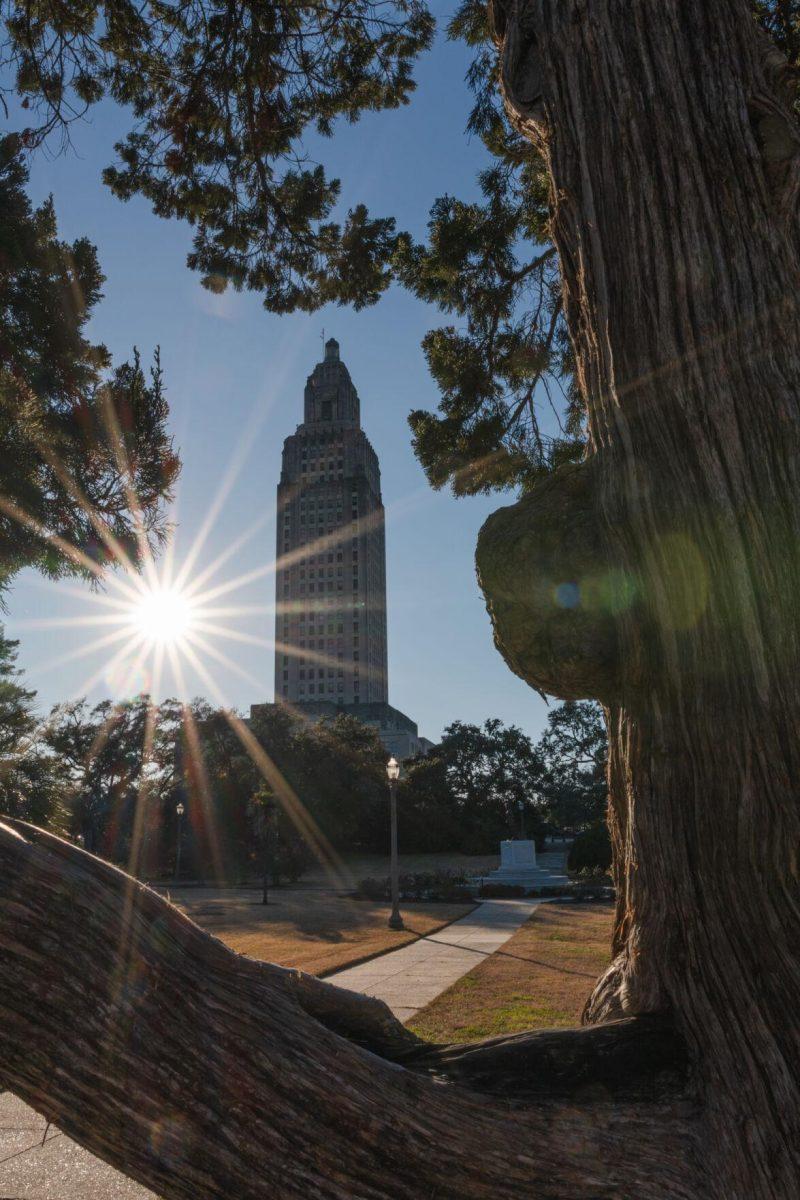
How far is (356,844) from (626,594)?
45.5 meters

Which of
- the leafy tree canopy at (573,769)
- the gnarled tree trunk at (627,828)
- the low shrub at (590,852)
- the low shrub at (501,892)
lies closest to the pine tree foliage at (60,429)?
the gnarled tree trunk at (627,828)

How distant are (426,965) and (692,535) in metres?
10.6

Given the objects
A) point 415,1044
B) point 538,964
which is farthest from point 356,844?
point 415,1044

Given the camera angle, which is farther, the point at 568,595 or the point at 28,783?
the point at 28,783

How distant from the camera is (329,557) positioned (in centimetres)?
12162

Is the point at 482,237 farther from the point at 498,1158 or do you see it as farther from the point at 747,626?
the point at 498,1158

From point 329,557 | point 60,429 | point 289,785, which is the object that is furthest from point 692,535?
point 329,557

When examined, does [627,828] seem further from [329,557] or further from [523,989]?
[329,557]

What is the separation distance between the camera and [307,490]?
12425 centimetres

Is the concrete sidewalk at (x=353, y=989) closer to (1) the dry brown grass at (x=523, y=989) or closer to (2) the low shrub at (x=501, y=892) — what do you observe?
(1) the dry brown grass at (x=523, y=989)

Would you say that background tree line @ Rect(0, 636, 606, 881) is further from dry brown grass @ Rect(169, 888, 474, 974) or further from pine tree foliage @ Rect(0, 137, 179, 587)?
pine tree foliage @ Rect(0, 137, 179, 587)

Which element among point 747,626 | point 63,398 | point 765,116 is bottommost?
point 747,626

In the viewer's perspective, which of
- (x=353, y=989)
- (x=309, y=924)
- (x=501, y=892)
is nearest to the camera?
(x=353, y=989)

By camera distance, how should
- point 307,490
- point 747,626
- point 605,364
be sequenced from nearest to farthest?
point 747,626, point 605,364, point 307,490
